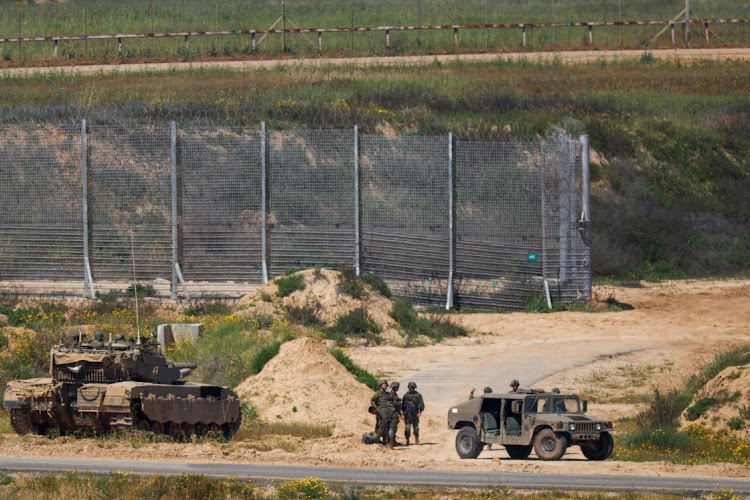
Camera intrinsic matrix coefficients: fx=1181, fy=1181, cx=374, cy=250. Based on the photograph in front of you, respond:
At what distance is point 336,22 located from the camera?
59.8 metres

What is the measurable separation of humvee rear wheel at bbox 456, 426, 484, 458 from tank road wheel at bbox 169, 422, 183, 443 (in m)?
4.64

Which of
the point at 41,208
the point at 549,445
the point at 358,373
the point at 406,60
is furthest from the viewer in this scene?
the point at 406,60

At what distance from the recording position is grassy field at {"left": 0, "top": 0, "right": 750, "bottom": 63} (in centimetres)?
5578

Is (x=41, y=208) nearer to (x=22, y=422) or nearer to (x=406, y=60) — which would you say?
(x=22, y=422)

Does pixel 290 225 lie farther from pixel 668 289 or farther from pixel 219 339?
pixel 668 289

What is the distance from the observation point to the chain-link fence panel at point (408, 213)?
32125 mm

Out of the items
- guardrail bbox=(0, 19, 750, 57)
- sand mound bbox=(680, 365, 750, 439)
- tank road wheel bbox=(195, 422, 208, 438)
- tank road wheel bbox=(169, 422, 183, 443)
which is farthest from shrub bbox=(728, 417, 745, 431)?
guardrail bbox=(0, 19, 750, 57)

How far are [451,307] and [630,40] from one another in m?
29.7

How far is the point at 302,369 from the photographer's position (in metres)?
21.9

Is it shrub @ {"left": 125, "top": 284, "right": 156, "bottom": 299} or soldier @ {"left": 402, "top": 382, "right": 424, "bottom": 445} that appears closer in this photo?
soldier @ {"left": 402, "top": 382, "right": 424, "bottom": 445}

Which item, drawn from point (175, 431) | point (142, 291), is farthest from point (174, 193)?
point (175, 431)

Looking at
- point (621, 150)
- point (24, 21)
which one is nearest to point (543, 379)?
point (621, 150)

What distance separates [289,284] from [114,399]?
10666 mm

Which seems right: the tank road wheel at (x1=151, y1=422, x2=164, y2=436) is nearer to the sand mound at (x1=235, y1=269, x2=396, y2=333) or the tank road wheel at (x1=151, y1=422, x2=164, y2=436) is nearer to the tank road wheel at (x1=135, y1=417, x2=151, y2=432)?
the tank road wheel at (x1=135, y1=417, x2=151, y2=432)
